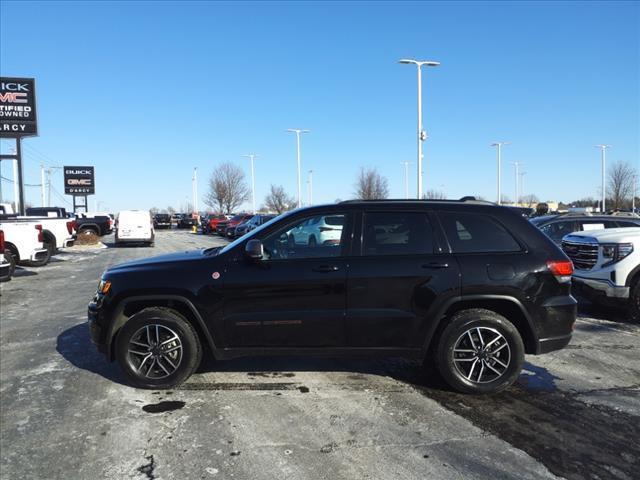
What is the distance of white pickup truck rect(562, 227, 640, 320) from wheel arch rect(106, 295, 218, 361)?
239 inches

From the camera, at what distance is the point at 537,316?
15.5 ft

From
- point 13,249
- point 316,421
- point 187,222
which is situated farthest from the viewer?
point 187,222

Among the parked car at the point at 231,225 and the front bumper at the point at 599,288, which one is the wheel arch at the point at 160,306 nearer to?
the front bumper at the point at 599,288

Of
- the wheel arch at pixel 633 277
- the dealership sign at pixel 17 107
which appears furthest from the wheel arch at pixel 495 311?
the dealership sign at pixel 17 107

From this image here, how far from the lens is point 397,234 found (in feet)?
15.9

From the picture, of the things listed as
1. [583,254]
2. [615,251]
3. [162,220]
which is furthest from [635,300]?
[162,220]

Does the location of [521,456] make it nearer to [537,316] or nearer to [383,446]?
[383,446]

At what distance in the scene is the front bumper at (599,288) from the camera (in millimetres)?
7609

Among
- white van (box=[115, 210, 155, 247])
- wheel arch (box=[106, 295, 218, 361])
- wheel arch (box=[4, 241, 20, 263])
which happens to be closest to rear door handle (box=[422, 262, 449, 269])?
wheel arch (box=[106, 295, 218, 361])

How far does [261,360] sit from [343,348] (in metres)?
1.38

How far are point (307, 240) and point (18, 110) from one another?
94.5 ft

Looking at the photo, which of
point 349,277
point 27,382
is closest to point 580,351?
point 349,277

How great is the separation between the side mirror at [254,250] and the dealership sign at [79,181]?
59928 millimetres

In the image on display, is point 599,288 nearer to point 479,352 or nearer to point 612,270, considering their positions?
point 612,270
